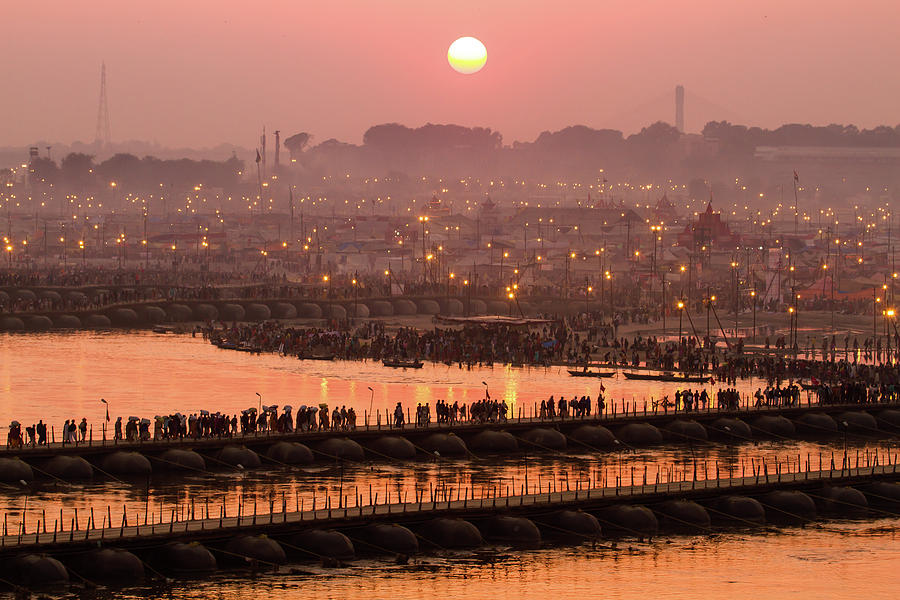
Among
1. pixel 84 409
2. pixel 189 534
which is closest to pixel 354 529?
pixel 189 534

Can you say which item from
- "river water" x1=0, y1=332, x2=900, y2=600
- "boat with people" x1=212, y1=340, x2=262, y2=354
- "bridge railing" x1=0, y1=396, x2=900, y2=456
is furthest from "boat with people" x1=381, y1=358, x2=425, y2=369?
"bridge railing" x1=0, y1=396, x2=900, y2=456

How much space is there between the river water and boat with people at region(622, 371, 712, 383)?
4.19 feet

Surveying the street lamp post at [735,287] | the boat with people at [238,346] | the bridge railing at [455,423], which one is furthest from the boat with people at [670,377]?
the boat with people at [238,346]

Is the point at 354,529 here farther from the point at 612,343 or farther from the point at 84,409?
the point at 612,343

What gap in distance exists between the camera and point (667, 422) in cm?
6550

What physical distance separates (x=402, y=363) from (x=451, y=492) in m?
34.5

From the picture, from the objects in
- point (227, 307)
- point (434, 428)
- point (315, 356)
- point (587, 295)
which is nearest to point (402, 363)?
point (315, 356)

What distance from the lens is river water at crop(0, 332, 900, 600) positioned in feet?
141

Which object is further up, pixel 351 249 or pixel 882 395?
pixel 351 249

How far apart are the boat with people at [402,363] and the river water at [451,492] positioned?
2.72 feet

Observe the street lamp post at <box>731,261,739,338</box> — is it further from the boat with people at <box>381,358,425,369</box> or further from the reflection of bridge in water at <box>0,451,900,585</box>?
the reflection of bridge in water at <box>0,451,900,585</box>

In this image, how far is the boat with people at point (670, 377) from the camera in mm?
79750

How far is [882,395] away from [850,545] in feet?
75.5

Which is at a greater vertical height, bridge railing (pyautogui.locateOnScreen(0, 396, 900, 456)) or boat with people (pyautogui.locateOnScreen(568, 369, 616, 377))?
boat with people (pyautogui.locateOnScreen(568, 369, 616, 377))
